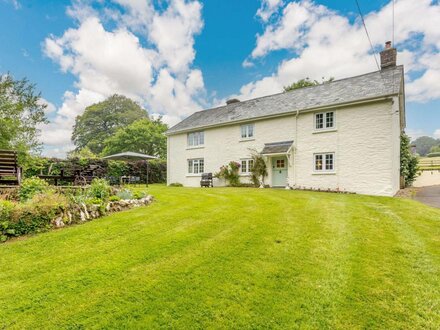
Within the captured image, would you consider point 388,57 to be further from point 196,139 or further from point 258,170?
point 196,139

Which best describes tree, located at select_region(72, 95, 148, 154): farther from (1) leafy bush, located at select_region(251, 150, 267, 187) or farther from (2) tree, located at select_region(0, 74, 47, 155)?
(1) leafy bush, located at select_region(251, 150, 267, 187)

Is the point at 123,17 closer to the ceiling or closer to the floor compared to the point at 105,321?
closer to the ceiling

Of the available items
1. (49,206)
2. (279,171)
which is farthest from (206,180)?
(49,206)

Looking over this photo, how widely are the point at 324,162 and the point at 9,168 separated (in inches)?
583

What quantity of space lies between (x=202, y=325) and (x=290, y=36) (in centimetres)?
1854

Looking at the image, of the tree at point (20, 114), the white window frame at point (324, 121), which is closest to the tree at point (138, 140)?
the tree at point (20, 114)

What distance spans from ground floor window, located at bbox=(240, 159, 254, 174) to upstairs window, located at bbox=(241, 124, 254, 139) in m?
1.80

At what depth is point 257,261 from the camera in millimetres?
3854

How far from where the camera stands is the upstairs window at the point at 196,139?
2042 cm

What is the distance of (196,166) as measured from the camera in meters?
20.6

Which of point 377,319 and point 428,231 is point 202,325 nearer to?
point 377,319

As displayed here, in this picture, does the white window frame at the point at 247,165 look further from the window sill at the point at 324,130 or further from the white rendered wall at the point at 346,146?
the window sill at the point at 324,130

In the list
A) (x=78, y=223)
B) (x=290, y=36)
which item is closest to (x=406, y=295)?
(x=78, y=223)

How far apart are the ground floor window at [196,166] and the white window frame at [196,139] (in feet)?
4.26
